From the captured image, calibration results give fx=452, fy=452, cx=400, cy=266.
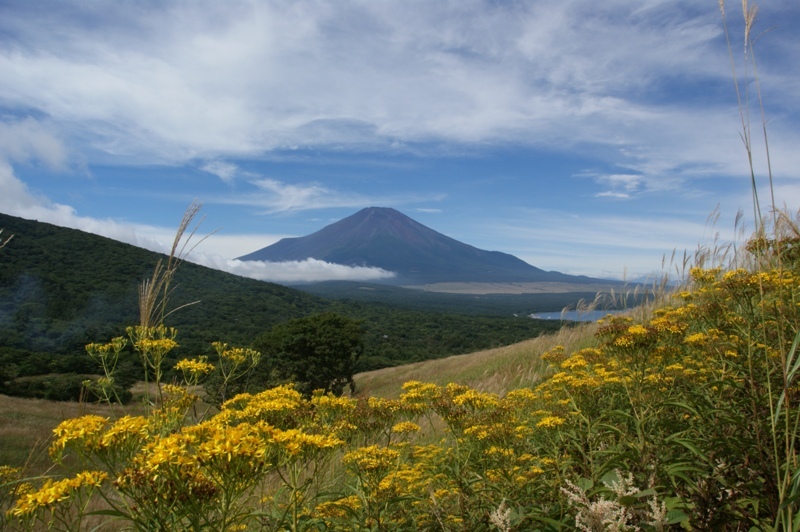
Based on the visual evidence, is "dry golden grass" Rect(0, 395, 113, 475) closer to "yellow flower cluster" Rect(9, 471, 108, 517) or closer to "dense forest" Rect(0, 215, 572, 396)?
"dense forest" Rect(0, 215, 572, 396)

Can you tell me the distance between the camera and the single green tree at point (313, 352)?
3988cm

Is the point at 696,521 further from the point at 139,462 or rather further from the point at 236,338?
the point at 236,338

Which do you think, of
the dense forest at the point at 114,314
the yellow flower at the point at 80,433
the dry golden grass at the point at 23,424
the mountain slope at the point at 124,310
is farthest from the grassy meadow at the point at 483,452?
the mountain slope at the point at 124,310

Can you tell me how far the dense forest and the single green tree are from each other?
32.5 ft

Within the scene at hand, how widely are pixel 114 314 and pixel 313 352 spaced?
5381 centimetres

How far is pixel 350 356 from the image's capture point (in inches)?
1660

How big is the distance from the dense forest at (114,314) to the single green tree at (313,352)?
990 centimetres

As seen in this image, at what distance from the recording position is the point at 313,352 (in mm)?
41188

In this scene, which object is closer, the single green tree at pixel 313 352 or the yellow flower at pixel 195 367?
A: the yellow flower at pixel 195 367

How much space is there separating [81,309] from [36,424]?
2342 inches

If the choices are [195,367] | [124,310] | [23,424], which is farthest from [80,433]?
[124,310]

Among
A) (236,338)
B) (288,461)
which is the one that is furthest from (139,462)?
(236,338)

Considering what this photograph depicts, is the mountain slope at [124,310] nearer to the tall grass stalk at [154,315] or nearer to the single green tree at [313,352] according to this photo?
the single green tree at [313,352]

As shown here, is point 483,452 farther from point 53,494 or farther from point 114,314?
point 114,314
